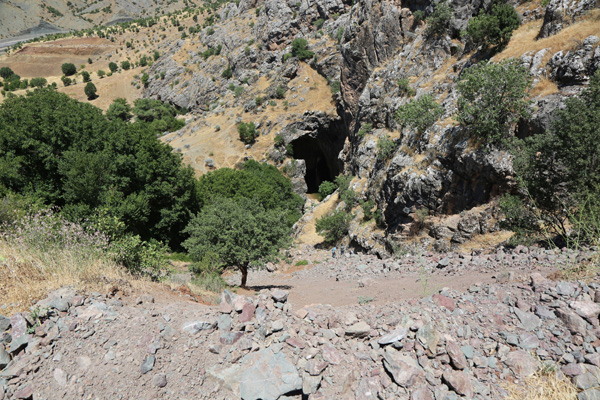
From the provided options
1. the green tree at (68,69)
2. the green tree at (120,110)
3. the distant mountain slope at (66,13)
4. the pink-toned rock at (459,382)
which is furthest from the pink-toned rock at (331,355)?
the distant mountain slope at (66,13)

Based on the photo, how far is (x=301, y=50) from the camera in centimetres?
6172

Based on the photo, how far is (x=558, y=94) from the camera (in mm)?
15211

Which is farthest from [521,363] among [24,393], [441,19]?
[441,19]

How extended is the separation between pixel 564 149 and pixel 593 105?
1.65 m

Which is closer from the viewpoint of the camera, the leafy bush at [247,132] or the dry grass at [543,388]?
the dry grass at [543,388]

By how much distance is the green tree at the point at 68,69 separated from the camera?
305 feet

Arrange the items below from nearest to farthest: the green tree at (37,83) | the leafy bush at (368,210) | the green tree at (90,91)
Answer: the leafy bush at (368,210) → the green tree at (90,91) → the green tree at (37,83)

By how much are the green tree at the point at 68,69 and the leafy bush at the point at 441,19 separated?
10629 cm

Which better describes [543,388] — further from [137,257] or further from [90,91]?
[90,91]

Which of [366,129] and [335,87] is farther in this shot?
[335,87]

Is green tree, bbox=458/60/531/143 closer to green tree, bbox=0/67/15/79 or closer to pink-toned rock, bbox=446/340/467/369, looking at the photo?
pink-toned rock, bbox=446/340/467/369

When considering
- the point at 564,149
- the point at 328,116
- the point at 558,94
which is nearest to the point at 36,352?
the point at 564,149

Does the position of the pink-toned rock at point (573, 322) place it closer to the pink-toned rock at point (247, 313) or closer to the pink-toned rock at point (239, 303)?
the pink-toned rock at point (247, 313)

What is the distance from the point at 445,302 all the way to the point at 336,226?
75.9 feet
